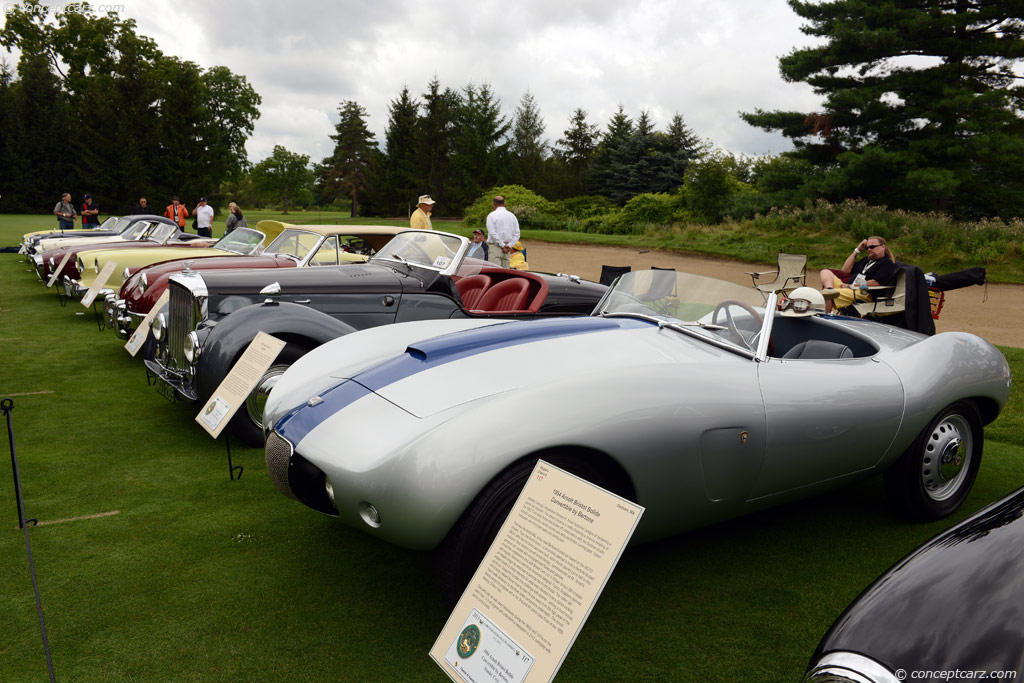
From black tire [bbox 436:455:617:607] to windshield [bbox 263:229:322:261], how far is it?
6.69 m

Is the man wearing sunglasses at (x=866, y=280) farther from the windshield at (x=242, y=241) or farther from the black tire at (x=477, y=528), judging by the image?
the windshield at (x=242, y=241)

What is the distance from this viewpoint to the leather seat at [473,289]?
22.5ft

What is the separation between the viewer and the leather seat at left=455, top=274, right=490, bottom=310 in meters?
6.86

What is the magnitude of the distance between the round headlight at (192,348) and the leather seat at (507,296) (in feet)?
8.61

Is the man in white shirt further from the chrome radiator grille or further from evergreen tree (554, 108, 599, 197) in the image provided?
evergreen tree (554, 108, 599, 197)

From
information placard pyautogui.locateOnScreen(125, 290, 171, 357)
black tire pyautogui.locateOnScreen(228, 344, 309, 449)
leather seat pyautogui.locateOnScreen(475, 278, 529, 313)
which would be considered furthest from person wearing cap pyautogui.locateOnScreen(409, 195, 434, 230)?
black tire pyautogui.locateOnScreen(228, 344, 309, 449)

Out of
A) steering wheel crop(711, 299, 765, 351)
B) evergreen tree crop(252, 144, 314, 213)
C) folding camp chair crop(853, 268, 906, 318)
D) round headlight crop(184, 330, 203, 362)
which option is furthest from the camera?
evergreen tree crop(252, 144, 314, 213)

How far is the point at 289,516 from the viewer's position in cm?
391

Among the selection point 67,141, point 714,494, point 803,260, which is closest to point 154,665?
point 714,494

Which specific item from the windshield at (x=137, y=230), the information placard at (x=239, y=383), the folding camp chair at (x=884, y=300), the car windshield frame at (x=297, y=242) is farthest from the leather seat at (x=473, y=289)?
the windshield at (x=137, y=230)

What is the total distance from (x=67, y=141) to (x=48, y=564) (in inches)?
2158

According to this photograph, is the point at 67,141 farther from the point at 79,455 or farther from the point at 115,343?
the point at 79,455

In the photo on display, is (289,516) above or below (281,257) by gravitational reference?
below

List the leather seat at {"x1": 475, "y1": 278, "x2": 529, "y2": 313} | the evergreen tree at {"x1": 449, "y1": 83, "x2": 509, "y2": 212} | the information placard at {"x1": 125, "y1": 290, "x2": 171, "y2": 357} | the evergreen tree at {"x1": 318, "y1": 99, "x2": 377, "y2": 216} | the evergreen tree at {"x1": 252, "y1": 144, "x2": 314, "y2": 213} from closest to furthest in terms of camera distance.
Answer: the information placard at {"x1": 125, "y1": 290, "x2": 171, "y2": 357} → the leather seat at {"x1": 475, "y1": 278, "x2": 529, "y2": 313} → the evergreen tree at {"x1": 449, "y1": 83, "x2": 509, "y2": 212} → the evergreen tree at {"x1": 318, "y1": 99, "x2": 377, "y2": 216} → the evergreen tree at {"x1": 252, "y1": 144, "x2": 314, "y2": 213}
